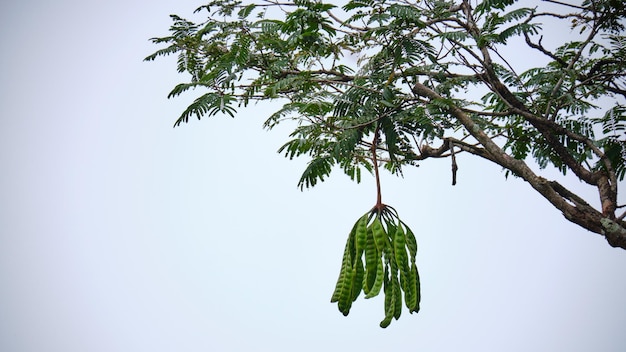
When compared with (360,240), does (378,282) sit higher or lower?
lower

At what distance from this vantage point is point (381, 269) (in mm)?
2129

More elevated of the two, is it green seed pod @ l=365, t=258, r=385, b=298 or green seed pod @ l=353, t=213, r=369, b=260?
green seed pod @ l=353, t=213, r=369, b=260

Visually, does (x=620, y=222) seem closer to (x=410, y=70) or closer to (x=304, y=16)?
(x=410, y=70)

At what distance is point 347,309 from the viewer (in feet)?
7.03

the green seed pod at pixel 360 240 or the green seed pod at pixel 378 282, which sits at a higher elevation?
the green seed pod at pixel 360 240

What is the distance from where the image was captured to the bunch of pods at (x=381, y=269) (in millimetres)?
2117

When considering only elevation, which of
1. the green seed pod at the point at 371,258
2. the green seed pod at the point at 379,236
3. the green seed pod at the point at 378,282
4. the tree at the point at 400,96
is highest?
the tree at the point at 400,96

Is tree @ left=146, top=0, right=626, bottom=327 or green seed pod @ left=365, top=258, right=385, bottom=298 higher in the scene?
tree @ left=146, top=0, right=626, bottom=327

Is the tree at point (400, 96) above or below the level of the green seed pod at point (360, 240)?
above

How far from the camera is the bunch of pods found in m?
2.12

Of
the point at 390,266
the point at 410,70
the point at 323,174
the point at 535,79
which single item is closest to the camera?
the point at 390,266

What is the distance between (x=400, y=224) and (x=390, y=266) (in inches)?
6.4

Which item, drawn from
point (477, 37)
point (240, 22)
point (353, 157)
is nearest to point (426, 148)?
point (353, 157)

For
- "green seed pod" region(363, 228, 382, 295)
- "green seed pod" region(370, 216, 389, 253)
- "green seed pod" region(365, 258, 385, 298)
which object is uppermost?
"green seed pod" region(370, 216, 389, 253)
